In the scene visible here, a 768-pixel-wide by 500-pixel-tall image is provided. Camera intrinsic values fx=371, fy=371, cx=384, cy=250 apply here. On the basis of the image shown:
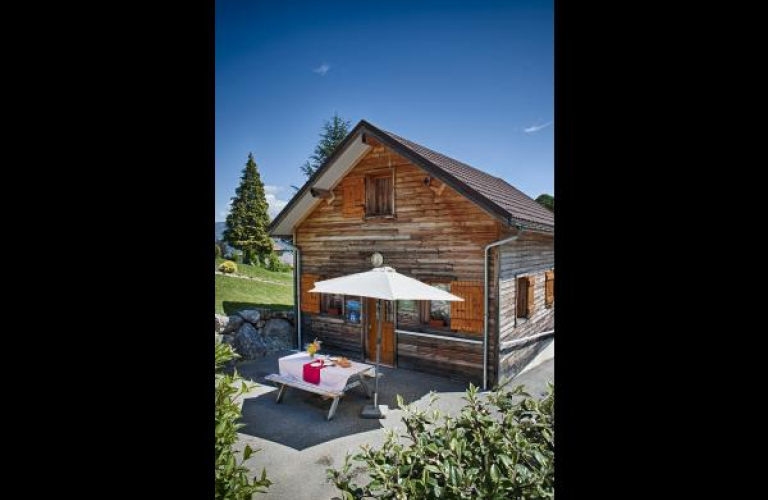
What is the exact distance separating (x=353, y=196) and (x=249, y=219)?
19.1 m

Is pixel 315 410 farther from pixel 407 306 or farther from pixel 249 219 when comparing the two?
pixel 249 219

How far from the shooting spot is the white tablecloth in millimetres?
6567

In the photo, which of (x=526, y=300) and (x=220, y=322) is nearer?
(x=526, y=300)

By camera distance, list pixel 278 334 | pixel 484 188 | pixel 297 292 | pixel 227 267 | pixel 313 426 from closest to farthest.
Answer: pixel 313 426 → pixel 484 188 → pixel 297 292 → pixel 278 334 → pixel 227 267

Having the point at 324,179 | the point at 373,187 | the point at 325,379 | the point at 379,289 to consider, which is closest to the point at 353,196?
the point at 373,187

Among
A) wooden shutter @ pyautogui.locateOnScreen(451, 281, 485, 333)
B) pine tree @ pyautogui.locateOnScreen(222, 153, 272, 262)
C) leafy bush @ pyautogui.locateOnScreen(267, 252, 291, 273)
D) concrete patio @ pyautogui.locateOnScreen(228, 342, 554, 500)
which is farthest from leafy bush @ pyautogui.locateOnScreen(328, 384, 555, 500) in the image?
pine tree @ pyautogui.locateOnScreen(222, 153, 272, 262)

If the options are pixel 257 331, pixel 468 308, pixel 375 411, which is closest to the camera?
pixel 375 411

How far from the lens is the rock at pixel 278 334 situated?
11.0 meters

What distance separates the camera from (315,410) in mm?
6723

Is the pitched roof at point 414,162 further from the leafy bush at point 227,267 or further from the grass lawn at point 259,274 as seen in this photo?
the grass lawn at point 259,274

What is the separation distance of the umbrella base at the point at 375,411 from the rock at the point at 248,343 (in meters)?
4.56
